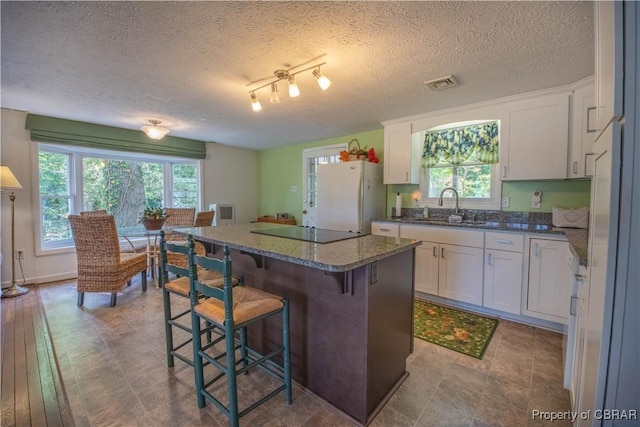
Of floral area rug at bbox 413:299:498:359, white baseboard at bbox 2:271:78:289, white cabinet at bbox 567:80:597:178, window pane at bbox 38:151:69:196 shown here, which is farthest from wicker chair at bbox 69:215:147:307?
white cabinet at bbox 567:80:597:178

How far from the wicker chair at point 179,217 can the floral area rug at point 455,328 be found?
3501 mm

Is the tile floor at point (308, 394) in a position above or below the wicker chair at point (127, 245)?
below

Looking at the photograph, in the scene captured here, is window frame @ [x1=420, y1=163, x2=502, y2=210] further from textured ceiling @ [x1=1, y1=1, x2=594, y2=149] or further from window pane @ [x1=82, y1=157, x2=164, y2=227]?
window pane @ [x1=82, y1=157, x2=164, y2=227]

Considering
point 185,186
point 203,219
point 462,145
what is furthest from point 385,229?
point 185,186

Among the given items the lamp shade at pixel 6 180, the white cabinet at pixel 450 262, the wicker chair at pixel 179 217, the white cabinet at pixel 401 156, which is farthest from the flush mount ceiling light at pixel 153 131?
the white cabinet at pixel 450 262

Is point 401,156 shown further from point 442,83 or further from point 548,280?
point 548,280

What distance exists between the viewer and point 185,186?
196 inches

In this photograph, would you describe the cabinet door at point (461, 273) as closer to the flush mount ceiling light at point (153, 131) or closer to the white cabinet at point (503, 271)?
the white cabinet at point (503, 271)

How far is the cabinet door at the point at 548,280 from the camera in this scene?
229 centimetres

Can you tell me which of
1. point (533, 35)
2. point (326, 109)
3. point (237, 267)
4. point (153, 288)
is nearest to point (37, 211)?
point (153, 288)

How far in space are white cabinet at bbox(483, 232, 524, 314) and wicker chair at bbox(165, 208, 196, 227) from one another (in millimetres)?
3986

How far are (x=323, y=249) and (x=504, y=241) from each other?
1.99 meters

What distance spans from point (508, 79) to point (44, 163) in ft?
17.8

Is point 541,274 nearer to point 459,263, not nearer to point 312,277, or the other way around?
point 459,263
